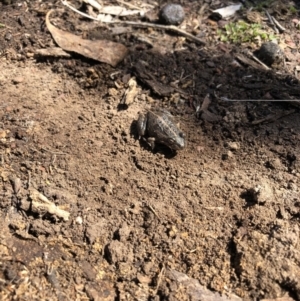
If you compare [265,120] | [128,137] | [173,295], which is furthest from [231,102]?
[173,295]

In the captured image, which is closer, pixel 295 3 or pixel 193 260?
pixel 193 260

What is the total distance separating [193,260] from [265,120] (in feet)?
5.22

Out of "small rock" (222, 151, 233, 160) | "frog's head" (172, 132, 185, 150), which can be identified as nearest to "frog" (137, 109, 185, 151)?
"frog's head" (172, 132, 185, 150)

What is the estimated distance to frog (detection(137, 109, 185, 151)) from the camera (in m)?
3.81

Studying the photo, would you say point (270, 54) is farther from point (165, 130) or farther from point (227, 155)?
point (165, 130)

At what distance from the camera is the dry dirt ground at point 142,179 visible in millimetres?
3170

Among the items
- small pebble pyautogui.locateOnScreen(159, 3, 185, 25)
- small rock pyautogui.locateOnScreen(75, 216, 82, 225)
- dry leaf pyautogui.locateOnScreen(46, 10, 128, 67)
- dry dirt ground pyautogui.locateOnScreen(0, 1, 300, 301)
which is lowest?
small rock pyautogui.locateOnScreen(75, 216, 82, 225)

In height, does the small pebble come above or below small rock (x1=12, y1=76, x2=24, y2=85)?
above

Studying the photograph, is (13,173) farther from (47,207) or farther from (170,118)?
(170,118)

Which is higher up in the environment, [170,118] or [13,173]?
[170,118]

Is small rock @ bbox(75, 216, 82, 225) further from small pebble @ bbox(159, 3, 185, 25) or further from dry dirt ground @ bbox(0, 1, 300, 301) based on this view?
small pebble @ bbox(159, 3, 185, 25)

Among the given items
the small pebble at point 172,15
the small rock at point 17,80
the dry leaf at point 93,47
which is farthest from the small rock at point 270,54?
the small rock at point 17,80

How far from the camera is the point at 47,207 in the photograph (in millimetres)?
3420

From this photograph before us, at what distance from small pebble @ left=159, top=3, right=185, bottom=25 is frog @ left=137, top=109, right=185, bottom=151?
4.86ft
